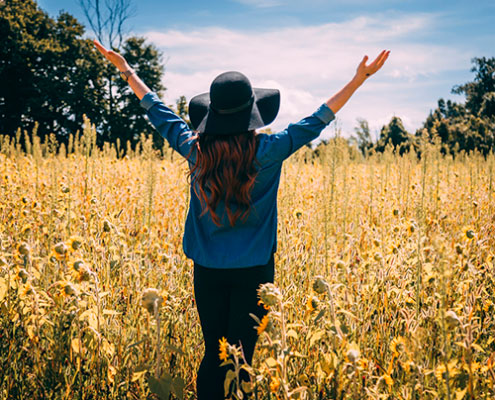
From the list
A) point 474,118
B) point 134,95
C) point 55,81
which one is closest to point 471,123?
point 474,118

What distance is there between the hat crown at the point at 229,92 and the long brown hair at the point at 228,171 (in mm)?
139

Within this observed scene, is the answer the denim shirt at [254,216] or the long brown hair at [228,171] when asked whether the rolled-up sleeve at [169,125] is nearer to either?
the denim shirt at [254,216]

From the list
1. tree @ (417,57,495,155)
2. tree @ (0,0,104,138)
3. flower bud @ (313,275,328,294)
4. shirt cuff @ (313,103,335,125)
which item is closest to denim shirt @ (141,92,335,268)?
shirt cuff @ (313,103,335,125)

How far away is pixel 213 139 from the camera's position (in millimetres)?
1677

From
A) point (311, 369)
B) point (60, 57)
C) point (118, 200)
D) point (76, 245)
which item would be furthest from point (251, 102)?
point (60, 57)

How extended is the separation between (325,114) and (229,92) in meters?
0.44

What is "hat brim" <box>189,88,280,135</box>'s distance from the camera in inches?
64.4

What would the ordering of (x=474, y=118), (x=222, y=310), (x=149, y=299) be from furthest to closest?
(x=474, y=118) → (x=222, y=310) → (x=149, y=299)

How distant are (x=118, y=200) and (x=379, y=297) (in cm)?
281

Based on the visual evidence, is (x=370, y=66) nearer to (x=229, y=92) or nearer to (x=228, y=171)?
(x=229, y=92)

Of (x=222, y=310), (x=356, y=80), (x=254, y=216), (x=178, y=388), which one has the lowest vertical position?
(x=178, y=388)

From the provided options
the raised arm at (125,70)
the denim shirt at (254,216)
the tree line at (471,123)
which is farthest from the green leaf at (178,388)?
the tree line at (471,123)

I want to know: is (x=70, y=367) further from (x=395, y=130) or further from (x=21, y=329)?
(x=395, y=130)

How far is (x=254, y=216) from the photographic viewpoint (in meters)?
1.68
